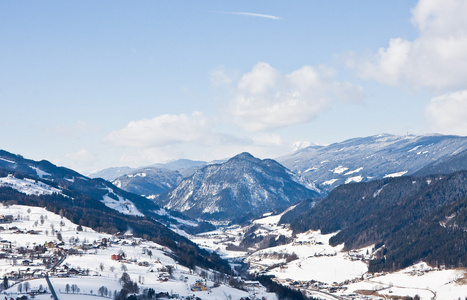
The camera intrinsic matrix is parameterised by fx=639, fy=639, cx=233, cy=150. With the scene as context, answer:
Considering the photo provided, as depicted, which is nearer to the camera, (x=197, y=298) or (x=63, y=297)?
(x=63, y=297)

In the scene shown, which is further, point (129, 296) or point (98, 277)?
point (98, 277)

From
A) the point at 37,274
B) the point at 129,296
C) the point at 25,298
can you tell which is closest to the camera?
the point at 25,298

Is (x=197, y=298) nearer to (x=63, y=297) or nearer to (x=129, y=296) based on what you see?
(x=129, y=296)

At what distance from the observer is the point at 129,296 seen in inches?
7165

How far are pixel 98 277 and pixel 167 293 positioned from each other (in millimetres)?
24401

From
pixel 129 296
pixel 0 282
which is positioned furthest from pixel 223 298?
pixel 0 282

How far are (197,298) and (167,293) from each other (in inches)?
357

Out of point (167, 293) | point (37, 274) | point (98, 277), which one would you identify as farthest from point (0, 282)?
point (167, 293)

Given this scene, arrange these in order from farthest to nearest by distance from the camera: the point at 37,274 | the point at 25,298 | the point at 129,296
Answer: the point at 37,274 → the point at 129,296 → the point at 25,298

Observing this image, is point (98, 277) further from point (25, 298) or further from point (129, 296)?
point (25, 298)

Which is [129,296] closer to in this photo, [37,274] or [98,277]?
[98,277]

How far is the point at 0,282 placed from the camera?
184 metres

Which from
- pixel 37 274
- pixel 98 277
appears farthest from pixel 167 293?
pixel 37 274

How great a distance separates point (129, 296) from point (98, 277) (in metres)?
21.8
